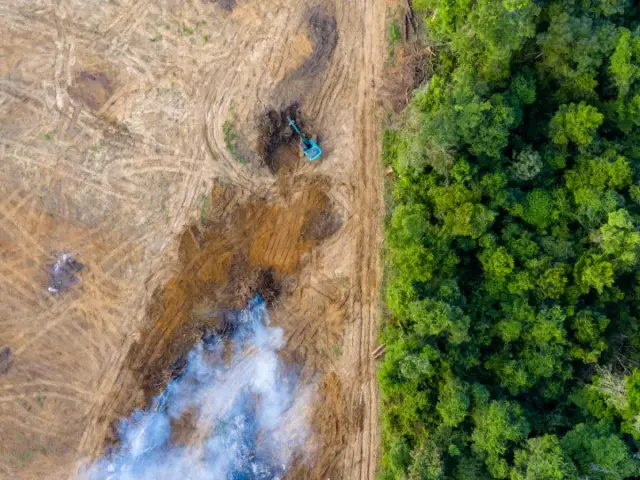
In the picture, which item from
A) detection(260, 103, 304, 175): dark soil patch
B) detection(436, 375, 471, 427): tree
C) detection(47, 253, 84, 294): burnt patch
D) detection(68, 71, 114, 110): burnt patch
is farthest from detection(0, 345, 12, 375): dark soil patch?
detection(436, 375, 471, 427): tree

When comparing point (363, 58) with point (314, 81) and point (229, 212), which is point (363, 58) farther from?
point (229, 212)

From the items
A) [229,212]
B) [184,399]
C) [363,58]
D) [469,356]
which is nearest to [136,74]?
[229,212]

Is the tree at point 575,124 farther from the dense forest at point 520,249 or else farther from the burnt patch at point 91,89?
the burnt patch at point 91,89

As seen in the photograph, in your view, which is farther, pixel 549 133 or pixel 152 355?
pixel 152 355

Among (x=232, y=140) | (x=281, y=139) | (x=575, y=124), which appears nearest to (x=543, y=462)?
(x=575, y=124)

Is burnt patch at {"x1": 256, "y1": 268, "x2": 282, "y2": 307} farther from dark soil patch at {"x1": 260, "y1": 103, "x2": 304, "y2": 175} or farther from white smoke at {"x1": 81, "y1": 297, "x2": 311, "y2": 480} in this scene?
dark soil patch at {"x1": 260, "y1": 103, "x2": 304, "y2": 175}

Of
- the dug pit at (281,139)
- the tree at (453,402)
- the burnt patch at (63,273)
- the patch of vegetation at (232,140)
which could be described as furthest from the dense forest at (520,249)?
the burnt patch at (63,273)

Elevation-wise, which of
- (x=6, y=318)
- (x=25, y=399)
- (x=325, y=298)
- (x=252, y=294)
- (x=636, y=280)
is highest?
(x=6, y=318)
